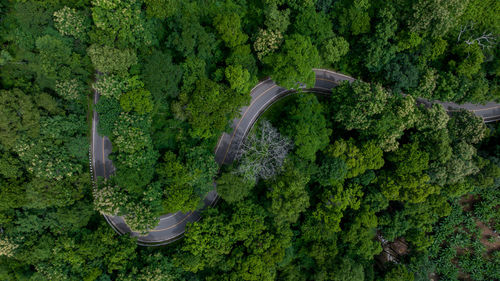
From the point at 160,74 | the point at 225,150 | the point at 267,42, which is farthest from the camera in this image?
the point at 225,150

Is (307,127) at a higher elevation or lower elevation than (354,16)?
lower

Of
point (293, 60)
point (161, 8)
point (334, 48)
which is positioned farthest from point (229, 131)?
point (334, 48)

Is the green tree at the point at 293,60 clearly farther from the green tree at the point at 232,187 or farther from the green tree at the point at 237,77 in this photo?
the green tree at the point at 232,187

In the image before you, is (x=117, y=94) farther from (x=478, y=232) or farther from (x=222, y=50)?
(x=478, y=232)

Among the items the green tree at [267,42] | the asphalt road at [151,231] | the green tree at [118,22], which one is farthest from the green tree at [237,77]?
the asphalt road at [151,231]

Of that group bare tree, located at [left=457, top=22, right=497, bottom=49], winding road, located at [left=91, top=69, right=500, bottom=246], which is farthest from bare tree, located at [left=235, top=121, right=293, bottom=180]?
bare tree, located at [left=457, top=22, right=497, bottom=49]

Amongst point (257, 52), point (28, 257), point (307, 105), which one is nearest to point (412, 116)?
point (307, 105)

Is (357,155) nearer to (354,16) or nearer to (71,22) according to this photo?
(354,16)

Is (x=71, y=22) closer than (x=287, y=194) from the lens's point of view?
Yes
